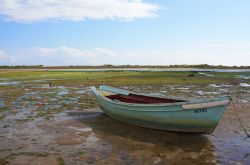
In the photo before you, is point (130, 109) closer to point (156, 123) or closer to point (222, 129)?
point (156, 123)

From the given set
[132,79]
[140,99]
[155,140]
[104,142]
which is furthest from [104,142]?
[132,79]

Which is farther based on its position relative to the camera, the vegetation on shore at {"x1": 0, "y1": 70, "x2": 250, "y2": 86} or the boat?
the vegetation on shore at {"x1": 0, "y1": 70, "x2": 250, "y2": 86}

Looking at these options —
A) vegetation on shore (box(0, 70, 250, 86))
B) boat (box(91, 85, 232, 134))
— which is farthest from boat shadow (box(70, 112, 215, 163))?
vegetation on shore (box(0, 70, 250, 86))

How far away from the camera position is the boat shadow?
31.5ft

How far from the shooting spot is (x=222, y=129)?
12.4 m

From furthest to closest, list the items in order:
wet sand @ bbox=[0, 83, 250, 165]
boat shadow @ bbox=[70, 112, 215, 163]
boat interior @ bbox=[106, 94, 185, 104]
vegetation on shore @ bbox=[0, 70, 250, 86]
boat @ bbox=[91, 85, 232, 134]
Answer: vegetation on shore @ bbox=[0, 70, 250, 86], boat interior @ bbox=[106, 94, 185, 104], boat @ bbox=[91, 85, 232, 134], boat shadow @ bbox=[70, 112, 215, 163], wet sand @ bbox=[0, 83, 250, 165]

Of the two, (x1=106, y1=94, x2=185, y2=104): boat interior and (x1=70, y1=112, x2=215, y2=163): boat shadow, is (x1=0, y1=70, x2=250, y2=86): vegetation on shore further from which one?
(x1=70, y1=112, x2=215, y2=163): boat shadow

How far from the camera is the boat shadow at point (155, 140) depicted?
31.5 feet

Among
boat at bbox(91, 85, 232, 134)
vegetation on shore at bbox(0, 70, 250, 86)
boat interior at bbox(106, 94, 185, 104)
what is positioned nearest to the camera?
boat at bbox(91, 85, 232, 134)

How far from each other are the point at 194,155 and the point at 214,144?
4.81 ft

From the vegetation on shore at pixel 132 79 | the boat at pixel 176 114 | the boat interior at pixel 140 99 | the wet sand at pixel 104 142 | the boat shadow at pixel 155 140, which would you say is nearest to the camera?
the wet sand at pixel 104 142

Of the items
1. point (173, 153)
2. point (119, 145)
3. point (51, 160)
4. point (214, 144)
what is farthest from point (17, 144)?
point (214, 144)

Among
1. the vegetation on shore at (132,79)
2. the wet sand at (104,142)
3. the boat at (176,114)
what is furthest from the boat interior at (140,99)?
the vegetation on shore at (132,79)

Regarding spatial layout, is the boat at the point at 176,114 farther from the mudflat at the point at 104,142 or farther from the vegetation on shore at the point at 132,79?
the vegetation on shore at the point at 132,79
